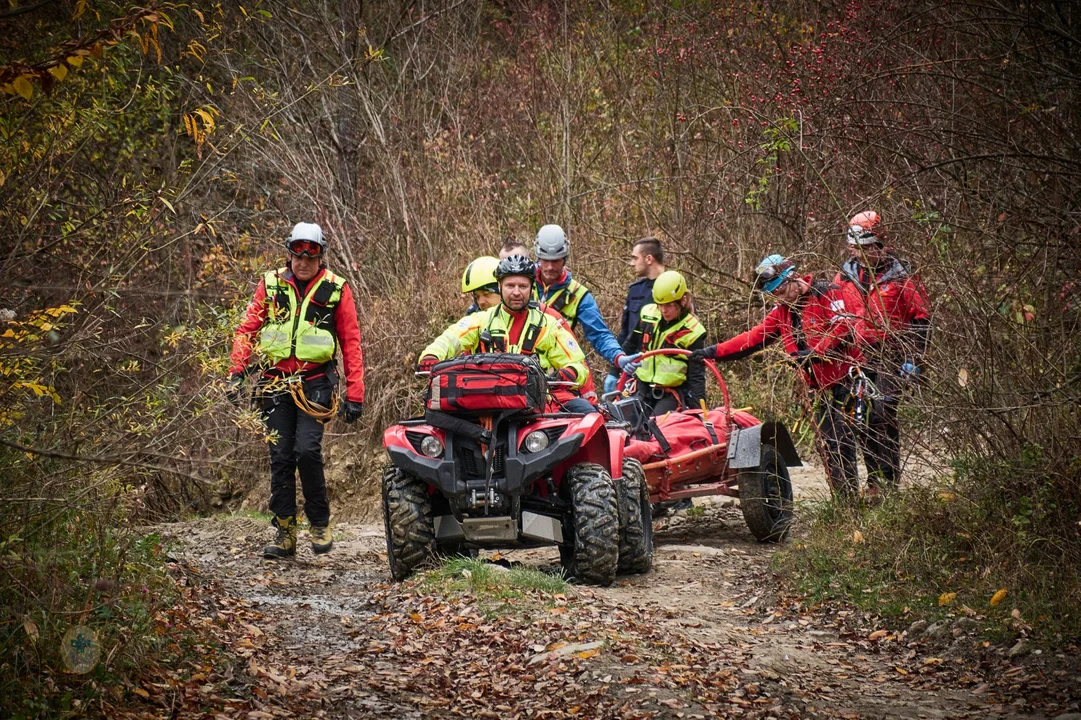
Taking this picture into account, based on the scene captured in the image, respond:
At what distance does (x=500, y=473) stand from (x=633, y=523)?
117 cm

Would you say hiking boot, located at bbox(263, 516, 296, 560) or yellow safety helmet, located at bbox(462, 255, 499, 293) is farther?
hiking boot, located at bbox(263, 516, 296, 560)

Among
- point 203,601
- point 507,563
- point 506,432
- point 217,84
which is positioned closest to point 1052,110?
point 506,432

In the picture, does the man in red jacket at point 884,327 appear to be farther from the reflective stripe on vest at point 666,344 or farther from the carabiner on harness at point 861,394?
the reflective stripe on vest at point 666,344

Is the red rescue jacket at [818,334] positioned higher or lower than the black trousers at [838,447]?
higher

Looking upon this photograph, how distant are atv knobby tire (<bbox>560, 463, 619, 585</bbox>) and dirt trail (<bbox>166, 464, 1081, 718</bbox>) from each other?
0.21m

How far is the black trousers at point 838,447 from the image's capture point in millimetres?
8570

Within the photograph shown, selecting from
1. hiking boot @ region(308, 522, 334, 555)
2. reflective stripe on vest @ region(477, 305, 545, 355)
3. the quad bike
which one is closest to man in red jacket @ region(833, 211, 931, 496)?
the quad bike

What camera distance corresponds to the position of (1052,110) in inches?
272

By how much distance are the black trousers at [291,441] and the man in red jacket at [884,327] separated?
4010 mm

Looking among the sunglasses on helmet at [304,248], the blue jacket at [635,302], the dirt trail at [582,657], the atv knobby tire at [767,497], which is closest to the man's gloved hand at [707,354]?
the atv knobby tire at [767,497]

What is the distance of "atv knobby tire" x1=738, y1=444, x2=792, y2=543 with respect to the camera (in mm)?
9672

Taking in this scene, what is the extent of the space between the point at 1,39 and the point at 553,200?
1102 centimetres

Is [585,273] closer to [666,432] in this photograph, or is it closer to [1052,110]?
[666,432]

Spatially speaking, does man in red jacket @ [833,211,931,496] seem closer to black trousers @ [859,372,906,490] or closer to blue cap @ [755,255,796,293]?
black trousers @ [859,372,906,490]
